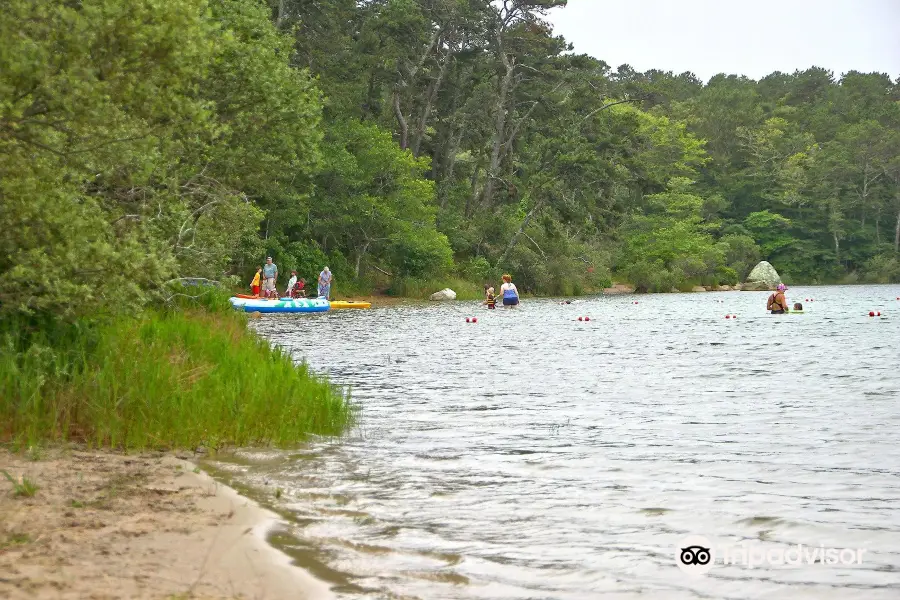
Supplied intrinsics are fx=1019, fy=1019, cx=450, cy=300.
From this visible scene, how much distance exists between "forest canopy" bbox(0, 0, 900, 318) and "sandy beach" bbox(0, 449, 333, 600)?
238 cm

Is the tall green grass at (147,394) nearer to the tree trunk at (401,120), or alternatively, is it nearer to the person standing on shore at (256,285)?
the person standing on shore at (256,285)

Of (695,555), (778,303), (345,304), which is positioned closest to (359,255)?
(345,304)

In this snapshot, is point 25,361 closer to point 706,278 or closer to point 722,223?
point 706,278

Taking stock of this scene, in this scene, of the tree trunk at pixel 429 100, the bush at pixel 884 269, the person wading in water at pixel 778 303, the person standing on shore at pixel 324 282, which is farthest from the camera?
the bush at pixel 884 269

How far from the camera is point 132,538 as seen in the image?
6480 mm

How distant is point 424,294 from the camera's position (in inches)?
2234

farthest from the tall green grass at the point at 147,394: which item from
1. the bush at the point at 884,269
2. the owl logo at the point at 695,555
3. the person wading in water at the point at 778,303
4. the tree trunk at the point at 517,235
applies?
the bush at the point at 884,269

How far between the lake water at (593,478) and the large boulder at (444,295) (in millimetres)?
34735

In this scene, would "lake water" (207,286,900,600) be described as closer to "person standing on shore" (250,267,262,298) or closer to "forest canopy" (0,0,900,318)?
"forest canopy" (0,0,900,318)

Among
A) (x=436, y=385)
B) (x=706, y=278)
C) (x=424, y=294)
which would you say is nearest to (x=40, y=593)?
(x=436, y=385)

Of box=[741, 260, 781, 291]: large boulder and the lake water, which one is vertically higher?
box=[741, 260, 781, 291]: large boulder

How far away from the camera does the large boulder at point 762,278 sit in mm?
87250

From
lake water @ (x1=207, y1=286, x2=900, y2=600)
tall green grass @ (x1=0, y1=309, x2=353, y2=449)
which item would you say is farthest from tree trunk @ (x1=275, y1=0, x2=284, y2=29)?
tall green grass @ (x1=0, y1=309, x2=353, y2=449)

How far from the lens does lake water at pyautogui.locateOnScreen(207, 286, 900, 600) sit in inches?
257
